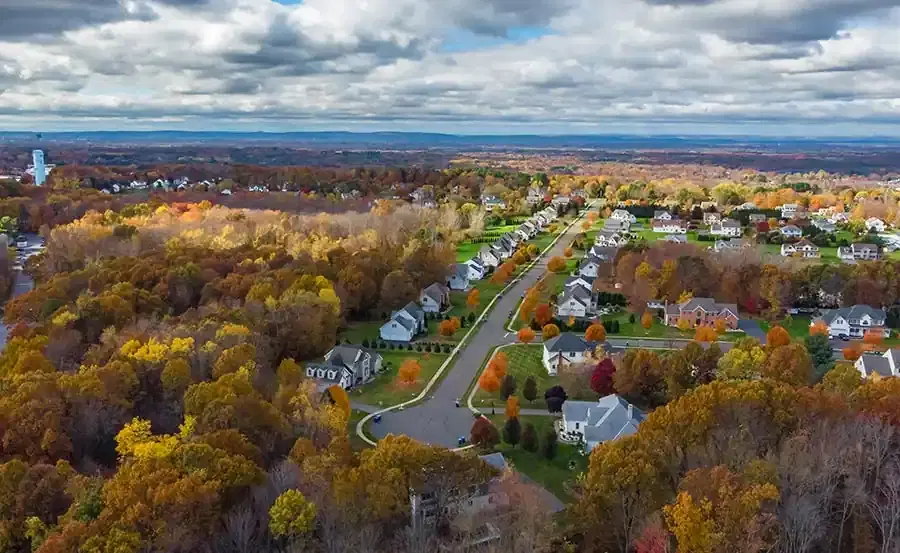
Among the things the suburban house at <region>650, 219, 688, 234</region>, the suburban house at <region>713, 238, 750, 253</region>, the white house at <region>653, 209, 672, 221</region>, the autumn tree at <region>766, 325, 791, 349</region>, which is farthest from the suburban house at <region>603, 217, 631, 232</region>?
the autumn tree at <region>766, 325, 791, 349</region>

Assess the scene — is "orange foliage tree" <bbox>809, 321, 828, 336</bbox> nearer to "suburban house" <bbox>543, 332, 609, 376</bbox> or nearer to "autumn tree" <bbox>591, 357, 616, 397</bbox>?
"suburban house" <bbox>543, 332, 609, 376</bbox>

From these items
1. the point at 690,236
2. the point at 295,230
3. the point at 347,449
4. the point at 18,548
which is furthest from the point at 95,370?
the point at 690,236

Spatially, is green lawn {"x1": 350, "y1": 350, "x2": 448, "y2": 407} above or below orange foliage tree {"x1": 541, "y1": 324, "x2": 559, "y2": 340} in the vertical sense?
below

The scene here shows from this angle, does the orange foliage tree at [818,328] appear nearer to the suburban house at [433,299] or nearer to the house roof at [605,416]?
the house roof at [605,416]

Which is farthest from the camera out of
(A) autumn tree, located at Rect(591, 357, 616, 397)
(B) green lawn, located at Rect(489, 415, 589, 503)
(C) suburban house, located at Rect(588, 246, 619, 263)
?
(C) suburban house, located at Rect(588, 246, 619, 263)

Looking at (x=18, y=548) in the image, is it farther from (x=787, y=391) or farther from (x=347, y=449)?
(x=787, y=391)

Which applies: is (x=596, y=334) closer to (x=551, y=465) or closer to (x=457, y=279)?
(x=551, y=465)
